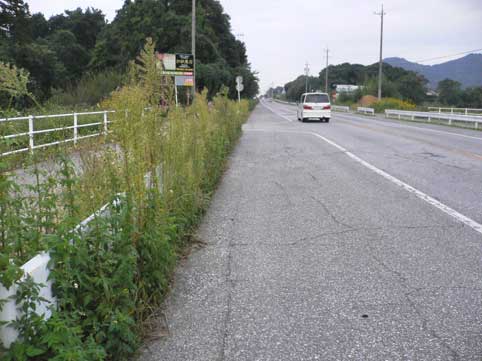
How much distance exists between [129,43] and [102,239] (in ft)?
177

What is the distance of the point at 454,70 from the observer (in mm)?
187750

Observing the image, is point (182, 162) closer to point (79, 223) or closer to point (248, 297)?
point (248, 297)

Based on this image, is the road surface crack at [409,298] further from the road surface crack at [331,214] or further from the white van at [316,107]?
the white van at [316,107]

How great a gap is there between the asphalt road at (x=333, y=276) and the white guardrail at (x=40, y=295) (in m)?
0.84

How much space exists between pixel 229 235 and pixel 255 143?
40.3ft

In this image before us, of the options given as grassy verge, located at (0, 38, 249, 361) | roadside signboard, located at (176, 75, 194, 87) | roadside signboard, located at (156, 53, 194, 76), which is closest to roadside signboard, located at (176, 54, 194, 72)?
roadside signboard, located at (156, 53, 194, 76)

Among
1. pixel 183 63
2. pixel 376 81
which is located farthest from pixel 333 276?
pixel 376 81

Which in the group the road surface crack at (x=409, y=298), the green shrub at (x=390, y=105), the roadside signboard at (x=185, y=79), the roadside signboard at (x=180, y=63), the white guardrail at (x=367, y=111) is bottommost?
the road surface crack at (x=409, y=298)

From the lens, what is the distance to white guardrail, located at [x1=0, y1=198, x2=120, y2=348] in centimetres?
257

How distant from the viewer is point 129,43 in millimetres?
54031

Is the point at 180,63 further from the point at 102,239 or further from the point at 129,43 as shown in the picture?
the point at 129,43

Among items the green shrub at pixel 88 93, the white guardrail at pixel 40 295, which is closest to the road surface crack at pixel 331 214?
the white guardrail at pixel 40 295

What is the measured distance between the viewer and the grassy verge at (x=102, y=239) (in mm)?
2680

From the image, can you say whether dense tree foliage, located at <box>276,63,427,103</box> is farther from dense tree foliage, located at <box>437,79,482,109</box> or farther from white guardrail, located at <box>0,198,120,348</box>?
white guardrail, located at <box>0,198,120,348</box>
